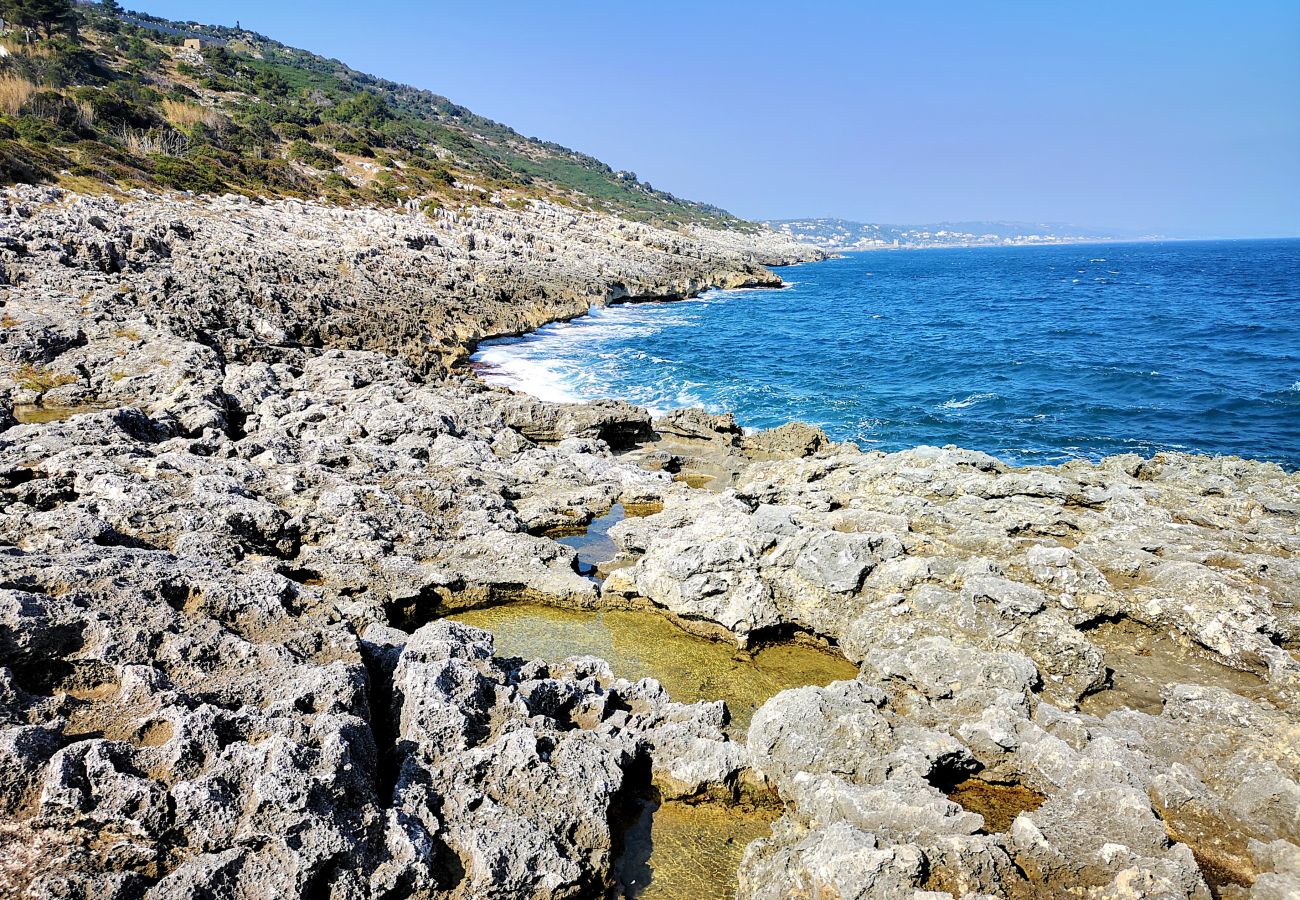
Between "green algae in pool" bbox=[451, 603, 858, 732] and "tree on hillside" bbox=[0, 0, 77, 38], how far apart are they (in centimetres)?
10049

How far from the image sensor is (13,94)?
48906 mm

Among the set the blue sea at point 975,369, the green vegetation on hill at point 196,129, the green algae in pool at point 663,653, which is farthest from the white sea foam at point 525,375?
the green vegetation on hill at point 196,129

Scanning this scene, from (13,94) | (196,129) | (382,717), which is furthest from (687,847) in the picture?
(196,129)

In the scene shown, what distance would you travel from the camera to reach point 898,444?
85.0 ft

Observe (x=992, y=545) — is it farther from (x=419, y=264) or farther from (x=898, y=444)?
(x=419, y=264)

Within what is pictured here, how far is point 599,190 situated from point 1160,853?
15469 centimetres

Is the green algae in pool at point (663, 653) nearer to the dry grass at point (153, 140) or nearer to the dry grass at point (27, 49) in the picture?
the dry grass at point (153, 140)

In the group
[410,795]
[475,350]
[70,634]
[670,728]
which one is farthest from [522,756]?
[475,350]

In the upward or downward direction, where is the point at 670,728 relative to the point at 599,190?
downward

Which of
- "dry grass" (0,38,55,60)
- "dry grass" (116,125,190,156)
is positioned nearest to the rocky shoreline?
"dry grass" (116,125,190,156)

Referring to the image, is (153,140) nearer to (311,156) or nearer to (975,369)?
(311,156)

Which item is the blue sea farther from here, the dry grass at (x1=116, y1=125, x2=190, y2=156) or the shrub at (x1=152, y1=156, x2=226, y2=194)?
the dry grass at (x1=116, y1=125, x2=190, y2=156)

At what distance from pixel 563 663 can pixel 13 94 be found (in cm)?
6700

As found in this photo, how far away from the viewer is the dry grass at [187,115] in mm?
64812
